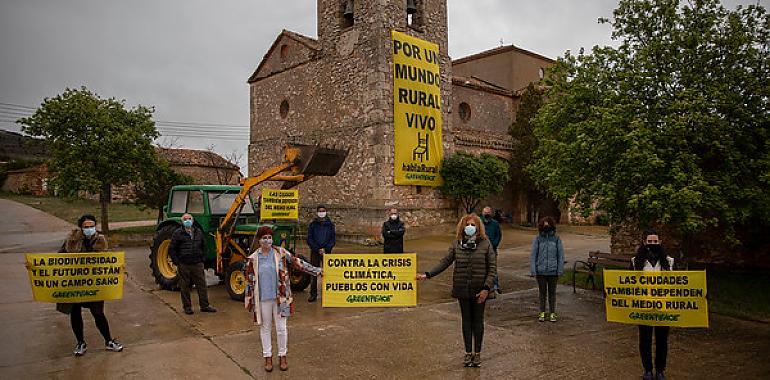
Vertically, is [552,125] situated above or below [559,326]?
above

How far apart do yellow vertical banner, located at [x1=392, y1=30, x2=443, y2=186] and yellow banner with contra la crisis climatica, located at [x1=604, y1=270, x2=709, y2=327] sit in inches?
565

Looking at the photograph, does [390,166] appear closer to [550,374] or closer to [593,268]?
[593,268]

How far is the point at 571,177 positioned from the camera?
32.5ft

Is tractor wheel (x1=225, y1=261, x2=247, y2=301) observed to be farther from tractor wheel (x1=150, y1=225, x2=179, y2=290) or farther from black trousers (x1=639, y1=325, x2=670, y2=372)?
black trousers (x1=639, y1=325, x2=670, y2=372)

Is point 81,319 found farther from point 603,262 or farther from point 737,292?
point 737,292

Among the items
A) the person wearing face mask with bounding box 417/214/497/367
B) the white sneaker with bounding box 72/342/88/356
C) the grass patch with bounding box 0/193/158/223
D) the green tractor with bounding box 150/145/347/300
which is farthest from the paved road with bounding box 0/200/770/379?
the grass patch with bounding box 0/193/158/223

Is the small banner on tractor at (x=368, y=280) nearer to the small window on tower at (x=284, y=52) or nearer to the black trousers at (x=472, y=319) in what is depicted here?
the black trousers at (x=472, y=319)

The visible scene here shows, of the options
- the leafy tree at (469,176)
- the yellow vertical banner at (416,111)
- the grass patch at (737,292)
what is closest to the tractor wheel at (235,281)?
the grass patch at (737,292)

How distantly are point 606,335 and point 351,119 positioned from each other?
1521 centimetres

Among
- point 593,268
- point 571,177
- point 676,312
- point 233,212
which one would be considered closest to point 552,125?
point 571,177

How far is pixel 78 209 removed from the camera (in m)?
31.3

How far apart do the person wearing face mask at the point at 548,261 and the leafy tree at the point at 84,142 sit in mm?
15677

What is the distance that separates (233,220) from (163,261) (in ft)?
6.03

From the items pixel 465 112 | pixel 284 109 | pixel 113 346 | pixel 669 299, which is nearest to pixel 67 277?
pixel 113 346
